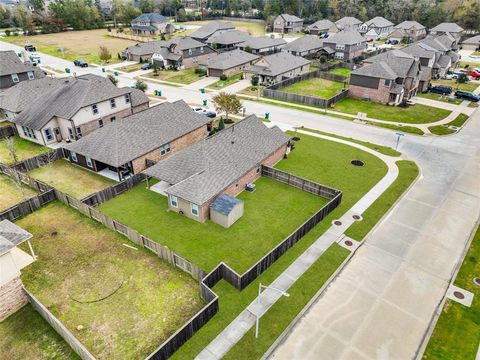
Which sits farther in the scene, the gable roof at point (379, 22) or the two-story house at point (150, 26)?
the two-story house at point (150, 26)

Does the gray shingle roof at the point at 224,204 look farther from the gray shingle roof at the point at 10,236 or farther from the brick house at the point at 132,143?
the gray shingle roof at the point at 10,236

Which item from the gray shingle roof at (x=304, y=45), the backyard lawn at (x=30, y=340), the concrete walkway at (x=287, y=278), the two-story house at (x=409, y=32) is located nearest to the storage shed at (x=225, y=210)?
the concrete walkway at (x=287, y=278)

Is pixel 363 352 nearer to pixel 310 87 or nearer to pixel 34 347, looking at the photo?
pixel 34 347

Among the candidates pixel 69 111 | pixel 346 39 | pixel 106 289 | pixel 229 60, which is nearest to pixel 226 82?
pixel 229 60

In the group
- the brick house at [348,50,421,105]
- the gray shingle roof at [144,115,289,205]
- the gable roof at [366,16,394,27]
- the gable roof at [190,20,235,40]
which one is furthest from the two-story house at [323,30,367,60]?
the gray shingle roof at [144,115,289,205]

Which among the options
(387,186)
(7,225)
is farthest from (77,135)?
(387,186)

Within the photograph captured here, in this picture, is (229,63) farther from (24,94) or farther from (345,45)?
(24,94)

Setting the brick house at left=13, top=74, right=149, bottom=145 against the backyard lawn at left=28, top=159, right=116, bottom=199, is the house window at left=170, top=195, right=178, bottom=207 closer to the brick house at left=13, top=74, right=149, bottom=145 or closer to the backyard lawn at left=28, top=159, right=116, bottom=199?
the backyard lawn at left=28, top=159, right=116, bottom=199
